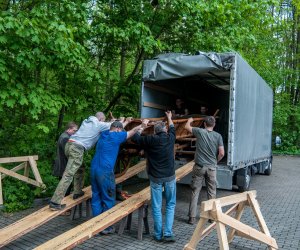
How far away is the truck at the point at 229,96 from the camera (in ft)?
24.6

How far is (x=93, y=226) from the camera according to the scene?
16.9 ft

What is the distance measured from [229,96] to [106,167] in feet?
12.1

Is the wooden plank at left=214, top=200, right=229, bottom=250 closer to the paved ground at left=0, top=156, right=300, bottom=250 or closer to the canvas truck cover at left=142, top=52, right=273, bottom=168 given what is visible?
the paved ground at left=0, top=156, right=300, bottom=250

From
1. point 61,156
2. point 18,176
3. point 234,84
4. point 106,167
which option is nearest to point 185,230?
point 106,167

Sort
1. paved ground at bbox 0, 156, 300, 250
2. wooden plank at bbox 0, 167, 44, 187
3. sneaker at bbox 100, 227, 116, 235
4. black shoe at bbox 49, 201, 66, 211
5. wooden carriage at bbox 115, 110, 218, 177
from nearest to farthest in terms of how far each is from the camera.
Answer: paved ground at bbox 0, 156, 300, 250, black shoe at bbox 49, 201, 66, 211, sneaker at bbox 100, 227, 116, 235, wooden carriage at bbox 115, 110, 218, 177, wooden plank at bbox 0, 167, 44, 187

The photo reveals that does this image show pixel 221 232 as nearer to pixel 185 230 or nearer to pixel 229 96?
pixel 185 230

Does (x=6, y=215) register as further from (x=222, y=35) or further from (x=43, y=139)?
(x=222, y=35)

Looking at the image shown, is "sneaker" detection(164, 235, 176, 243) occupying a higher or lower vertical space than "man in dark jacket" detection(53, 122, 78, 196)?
lower

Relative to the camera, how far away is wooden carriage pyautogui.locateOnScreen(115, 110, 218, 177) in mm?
7254

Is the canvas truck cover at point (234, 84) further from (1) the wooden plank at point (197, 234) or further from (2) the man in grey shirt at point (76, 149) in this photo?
(1) the wooden plank at point (197, 234)

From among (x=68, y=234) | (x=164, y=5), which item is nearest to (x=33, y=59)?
(x=68, y=234)

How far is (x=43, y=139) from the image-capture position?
10219mm

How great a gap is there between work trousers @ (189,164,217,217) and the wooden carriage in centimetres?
116

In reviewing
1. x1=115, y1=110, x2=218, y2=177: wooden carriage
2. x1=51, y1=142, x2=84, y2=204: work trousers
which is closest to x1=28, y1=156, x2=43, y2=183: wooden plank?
x1=115, y1=110, x2=218, y2=177: wooden carriage
